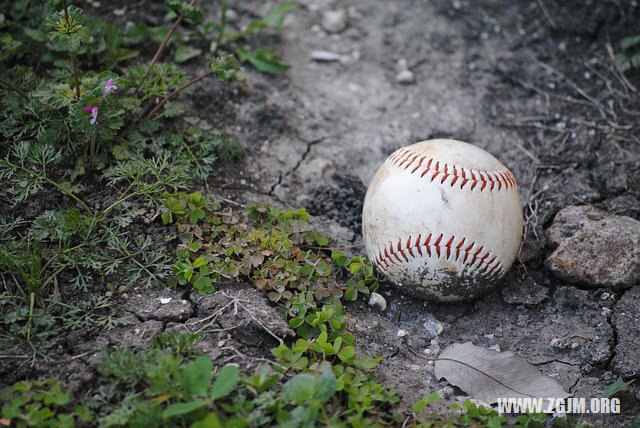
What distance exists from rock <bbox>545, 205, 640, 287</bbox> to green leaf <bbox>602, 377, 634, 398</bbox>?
648 mm

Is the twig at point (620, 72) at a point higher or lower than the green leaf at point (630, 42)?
lower

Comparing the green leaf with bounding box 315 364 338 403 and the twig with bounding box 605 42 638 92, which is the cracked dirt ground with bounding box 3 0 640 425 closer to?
the twig with bounding box 605 42 638 92

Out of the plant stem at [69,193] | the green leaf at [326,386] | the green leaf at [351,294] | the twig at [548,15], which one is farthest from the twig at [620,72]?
the plant stem at [69,193]

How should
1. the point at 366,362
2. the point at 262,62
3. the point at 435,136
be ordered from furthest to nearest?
the point at 262,62 < the point at 435,136 < the point at 366,362

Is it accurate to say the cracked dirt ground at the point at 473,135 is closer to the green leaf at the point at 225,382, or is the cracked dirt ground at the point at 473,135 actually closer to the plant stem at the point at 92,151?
the plant stem at the point at 92,151

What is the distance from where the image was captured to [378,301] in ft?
10.5

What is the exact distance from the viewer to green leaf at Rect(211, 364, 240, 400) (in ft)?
7.64

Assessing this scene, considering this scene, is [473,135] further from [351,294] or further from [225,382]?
[225,382]

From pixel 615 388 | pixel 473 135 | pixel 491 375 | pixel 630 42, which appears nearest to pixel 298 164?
pixel 473 135

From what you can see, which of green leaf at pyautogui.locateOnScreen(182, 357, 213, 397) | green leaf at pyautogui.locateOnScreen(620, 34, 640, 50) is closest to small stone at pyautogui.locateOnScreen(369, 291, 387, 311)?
green leaf at pyautogui.locateOnScreen(182, 357, 213, 397)

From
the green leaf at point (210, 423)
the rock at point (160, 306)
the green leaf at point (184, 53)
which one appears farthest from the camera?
the green leaf at point (184, 53)

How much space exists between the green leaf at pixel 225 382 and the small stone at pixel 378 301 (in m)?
1.02

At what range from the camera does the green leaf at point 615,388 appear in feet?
8.86

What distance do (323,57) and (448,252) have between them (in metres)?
2.40
